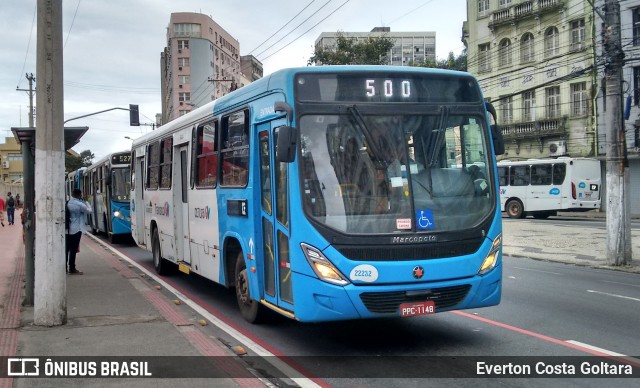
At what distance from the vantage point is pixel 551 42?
36250 millimetres

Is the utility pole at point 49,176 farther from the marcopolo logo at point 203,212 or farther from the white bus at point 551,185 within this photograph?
the white bus at point 551,185

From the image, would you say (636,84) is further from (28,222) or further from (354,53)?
(28,222)

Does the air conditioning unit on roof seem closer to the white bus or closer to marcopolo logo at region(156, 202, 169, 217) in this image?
the white bus

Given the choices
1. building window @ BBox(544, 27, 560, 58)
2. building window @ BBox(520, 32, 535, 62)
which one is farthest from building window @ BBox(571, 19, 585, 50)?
building window @ BBox(520, 32, 535, 62)

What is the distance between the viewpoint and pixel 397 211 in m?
6.35

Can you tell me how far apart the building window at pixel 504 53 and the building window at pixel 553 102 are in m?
3.50

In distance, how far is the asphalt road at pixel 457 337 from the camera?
6129mm

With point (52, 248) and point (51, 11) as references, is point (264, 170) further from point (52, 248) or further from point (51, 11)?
point (51, 11)

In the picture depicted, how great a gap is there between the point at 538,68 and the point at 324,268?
1355 inches

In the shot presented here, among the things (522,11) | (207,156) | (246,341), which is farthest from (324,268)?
(522,11)

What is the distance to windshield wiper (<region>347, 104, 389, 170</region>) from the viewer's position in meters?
6.42

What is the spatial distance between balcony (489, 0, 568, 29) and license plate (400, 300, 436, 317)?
33.7 m

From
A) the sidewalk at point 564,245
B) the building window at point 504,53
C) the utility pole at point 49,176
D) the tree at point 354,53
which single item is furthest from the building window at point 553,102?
the utility pole at point 49,176

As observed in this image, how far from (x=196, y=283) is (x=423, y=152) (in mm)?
7019
